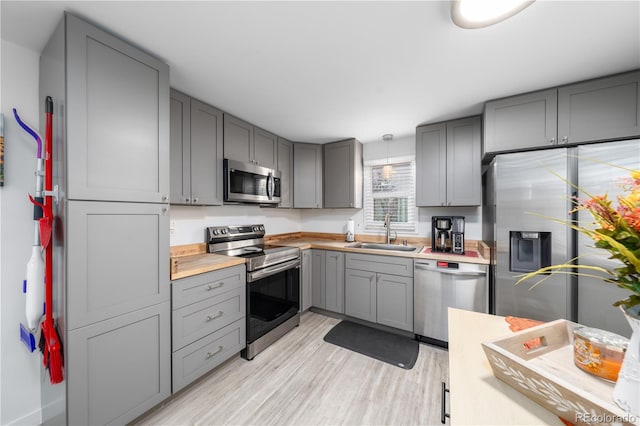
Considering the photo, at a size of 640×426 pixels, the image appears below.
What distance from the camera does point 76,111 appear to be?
1.28m

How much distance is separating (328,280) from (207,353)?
5.21ft

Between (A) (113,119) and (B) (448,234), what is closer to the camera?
(A) (113,119)

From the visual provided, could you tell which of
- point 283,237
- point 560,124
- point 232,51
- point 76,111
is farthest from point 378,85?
point 283,237

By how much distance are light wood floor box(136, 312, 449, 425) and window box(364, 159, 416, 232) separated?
5.29ft

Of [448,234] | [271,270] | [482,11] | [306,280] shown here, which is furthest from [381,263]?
[482,11]

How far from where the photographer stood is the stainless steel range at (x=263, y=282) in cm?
229

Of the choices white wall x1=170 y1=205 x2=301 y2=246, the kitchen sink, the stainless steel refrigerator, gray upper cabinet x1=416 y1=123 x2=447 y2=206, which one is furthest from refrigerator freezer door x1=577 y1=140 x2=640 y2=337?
white wall x1=170 y1=205 x2=301 y2=246

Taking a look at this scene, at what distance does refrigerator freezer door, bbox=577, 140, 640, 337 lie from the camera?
67.9 inches

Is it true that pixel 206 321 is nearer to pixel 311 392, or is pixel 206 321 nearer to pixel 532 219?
pixel 311 392

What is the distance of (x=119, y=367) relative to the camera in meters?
1.43

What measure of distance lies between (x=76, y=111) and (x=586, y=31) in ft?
9.40

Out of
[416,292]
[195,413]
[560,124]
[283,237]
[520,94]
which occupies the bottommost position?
[195,413]

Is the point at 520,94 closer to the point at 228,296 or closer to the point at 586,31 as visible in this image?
the point at 586,31

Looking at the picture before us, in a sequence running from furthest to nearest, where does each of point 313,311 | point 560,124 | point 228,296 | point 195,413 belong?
point 313,311, point 228,296, point 560,124, point 195,413
